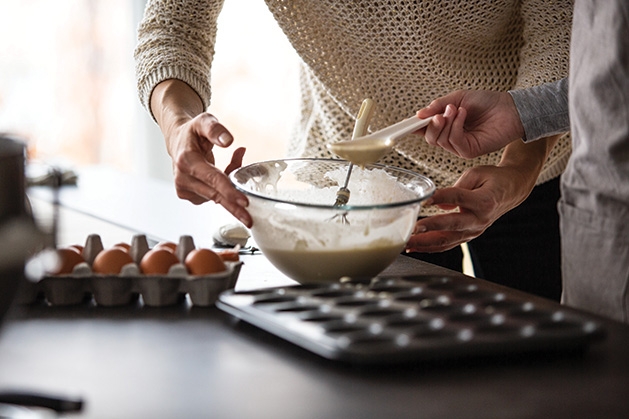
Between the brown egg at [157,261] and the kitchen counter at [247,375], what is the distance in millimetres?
48

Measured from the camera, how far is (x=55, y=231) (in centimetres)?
58

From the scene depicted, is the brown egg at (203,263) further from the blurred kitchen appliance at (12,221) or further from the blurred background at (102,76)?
the blurred background at (102,76)

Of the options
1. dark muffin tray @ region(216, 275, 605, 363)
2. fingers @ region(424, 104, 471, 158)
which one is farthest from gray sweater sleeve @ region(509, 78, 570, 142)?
dark muffin tray @ region(216, 275, 605, 363)

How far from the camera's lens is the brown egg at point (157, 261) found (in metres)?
0.79

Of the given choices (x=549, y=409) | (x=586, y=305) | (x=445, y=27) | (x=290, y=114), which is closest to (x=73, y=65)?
(x=290, y=114)

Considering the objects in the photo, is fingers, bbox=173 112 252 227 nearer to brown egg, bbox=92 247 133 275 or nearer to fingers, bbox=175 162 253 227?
fingers, bbox=175 162 253 227

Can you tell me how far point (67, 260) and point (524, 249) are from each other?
103cm

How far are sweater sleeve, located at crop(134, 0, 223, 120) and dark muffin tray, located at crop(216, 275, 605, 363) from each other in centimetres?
57

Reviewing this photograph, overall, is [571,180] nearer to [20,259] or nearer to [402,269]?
[402,269]

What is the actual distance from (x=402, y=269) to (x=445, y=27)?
0.53m

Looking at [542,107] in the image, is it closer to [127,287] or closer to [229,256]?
[229,256]

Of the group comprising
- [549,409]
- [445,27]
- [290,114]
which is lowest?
[549,409]

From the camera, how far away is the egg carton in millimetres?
769

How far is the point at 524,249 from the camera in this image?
61.3 inches
